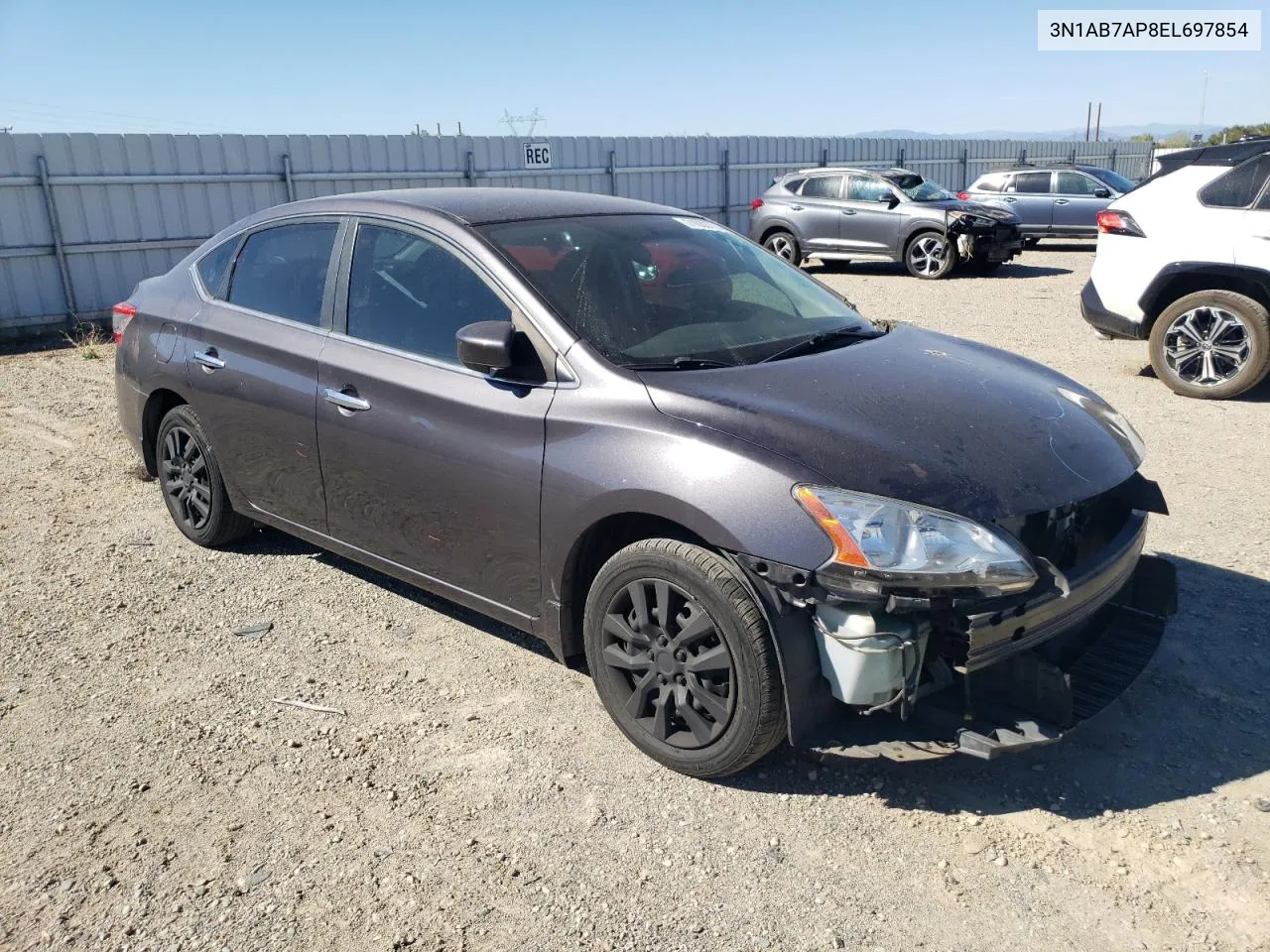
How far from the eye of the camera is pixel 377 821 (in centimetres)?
304

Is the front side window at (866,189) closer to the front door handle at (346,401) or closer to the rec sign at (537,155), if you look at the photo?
the rec sign at (537,155)

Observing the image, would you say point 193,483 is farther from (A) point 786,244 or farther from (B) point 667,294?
(A) point 786,244

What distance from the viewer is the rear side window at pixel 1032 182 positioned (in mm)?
19438

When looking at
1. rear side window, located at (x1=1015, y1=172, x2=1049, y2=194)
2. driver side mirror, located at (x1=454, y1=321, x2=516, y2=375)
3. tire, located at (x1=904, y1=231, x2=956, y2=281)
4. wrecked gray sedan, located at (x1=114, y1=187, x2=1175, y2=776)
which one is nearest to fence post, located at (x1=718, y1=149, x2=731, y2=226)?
tire, located at (x1=904, y1=231, x2=956, y2=281)

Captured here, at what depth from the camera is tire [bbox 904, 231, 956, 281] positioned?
1597 cm

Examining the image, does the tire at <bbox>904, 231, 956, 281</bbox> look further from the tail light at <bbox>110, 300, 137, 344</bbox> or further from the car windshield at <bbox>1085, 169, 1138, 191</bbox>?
the tail light at <bbox>110, 300, 137, 344</bbox>

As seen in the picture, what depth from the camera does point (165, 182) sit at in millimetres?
12742

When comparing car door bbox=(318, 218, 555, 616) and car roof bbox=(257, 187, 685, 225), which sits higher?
car roof bbox=(257, 187, 685, 225)

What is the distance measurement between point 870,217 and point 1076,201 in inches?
211

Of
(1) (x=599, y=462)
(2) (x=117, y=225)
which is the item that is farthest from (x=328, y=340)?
(2) (x=117, y=225)

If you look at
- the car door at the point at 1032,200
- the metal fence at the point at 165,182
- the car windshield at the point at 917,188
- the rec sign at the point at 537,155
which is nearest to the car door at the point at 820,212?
the car windshield at the point at 917,188

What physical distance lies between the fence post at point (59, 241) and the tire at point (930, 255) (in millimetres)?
11841

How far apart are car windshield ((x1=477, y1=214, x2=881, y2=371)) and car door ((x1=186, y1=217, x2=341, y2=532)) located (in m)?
0.98

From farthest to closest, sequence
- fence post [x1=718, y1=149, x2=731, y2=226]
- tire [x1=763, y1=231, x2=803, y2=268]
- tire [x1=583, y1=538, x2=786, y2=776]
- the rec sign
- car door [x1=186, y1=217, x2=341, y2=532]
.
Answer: fence post [x1=718, y1=149, x2=731, y2=226]
tire [x1=763, y1=231, x2=803, y2=268]
the rec sign
car door [x1=186, y1=217, x2=341, y2=532]
tire [x1=583, y1=538, x2=786, y2=776]
